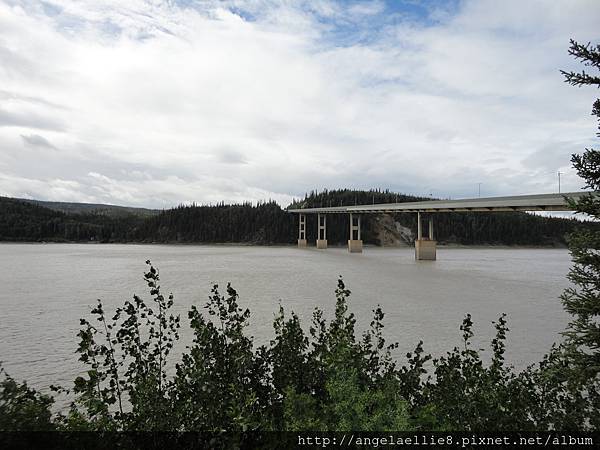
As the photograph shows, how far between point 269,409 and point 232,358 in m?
1.00

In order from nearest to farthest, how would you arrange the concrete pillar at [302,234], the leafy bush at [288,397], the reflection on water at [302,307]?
the leafy bush at [288,397] < the reflection on water at [302,307] < the concrete pillar at [302,234]

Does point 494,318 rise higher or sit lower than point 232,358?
lower

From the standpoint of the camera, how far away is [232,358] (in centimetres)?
644

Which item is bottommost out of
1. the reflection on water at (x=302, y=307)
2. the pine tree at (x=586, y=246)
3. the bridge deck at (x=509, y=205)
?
the reflection on water at (x=302, y=307)

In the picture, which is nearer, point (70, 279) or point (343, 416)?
point (343, 416)

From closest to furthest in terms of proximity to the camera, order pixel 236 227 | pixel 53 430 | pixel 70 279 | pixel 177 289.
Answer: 1. pixel 53 430
2. pixel 177 289
3. pixel 70 279
4. pixel 236 227

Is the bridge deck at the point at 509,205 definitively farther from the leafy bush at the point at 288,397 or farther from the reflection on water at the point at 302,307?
the leafy bush at the point at 288,397

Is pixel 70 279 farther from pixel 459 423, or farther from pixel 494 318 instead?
pixel 459 423

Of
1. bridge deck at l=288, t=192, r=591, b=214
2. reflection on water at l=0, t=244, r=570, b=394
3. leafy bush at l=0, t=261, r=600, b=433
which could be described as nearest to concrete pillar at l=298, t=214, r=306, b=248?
bridge deck at l=288, t=192, r=591, b=214

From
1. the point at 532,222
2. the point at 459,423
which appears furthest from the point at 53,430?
the point at 532,222

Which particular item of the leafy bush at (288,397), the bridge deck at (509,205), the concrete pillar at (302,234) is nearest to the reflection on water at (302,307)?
the leafy bush at (288,397)

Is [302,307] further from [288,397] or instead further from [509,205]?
[509,205]

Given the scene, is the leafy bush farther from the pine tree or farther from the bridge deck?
the bridge deck

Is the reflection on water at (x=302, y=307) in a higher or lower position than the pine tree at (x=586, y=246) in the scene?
lower
